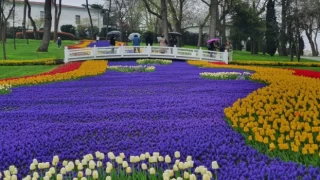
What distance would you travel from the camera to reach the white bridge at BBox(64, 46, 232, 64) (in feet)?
86.7

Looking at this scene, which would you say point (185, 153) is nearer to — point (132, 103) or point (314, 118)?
point (314, 118)

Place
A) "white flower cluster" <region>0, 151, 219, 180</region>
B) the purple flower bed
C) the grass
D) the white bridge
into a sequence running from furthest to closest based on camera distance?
the white bridge
the grass
the purple flower bed
"white flower cluster" <region>0, 151, 219, 180</region>

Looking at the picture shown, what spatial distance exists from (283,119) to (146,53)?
70.3 feet

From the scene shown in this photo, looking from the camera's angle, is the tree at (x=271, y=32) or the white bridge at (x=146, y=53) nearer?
the white bridge at (x=146, y=53)

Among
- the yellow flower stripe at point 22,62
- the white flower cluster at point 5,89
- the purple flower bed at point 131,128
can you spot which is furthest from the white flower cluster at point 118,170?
the yellow flower stripe at point 22,62

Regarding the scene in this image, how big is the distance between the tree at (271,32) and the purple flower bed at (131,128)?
36.9 metres

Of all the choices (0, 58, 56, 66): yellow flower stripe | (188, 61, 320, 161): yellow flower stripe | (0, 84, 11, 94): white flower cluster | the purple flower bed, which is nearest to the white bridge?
(0, 58, 56, 66): yellow flower stripe

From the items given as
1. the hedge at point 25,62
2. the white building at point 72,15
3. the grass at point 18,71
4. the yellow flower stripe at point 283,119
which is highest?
the white building at point 72,15

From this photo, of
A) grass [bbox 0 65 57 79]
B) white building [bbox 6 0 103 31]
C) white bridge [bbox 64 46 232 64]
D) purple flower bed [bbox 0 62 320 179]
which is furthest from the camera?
white building [bbox 6 0 103 31]

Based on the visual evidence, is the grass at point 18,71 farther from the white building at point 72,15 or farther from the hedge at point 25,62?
the white building at point 72,15

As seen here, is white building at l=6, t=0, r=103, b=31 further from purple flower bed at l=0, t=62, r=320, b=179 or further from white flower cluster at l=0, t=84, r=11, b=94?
purple flower bed at l=0, t=62, r=320, b=179

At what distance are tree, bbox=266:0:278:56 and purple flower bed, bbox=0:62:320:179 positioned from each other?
3688cm

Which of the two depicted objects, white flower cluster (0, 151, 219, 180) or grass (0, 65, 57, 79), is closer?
white flower cluster (0, 151, 219, 180)

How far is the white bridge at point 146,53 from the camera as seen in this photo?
26.4m
